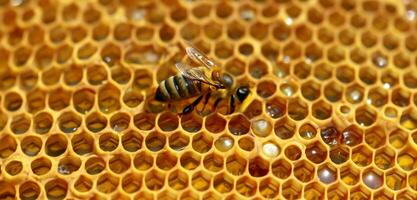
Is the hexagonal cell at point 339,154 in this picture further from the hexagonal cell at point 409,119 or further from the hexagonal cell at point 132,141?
the hexagonal cell at point 132,141

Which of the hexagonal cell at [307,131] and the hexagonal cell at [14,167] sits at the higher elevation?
the hexagonal cell at [307,131]

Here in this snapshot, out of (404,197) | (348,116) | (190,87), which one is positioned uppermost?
(190,87)

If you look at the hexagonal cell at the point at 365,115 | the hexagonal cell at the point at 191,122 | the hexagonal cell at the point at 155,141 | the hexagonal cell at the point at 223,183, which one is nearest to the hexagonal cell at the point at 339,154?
the hexagonal cell at the point at 365,115

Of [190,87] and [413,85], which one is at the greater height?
[190,87]

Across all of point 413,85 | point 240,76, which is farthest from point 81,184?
point 413,85

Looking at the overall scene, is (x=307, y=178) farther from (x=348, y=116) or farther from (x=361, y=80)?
(x=361, y=80)

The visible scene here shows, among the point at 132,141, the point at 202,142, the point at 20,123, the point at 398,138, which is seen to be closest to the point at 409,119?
the point at 398,138

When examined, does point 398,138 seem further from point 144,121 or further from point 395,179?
point 144,121
